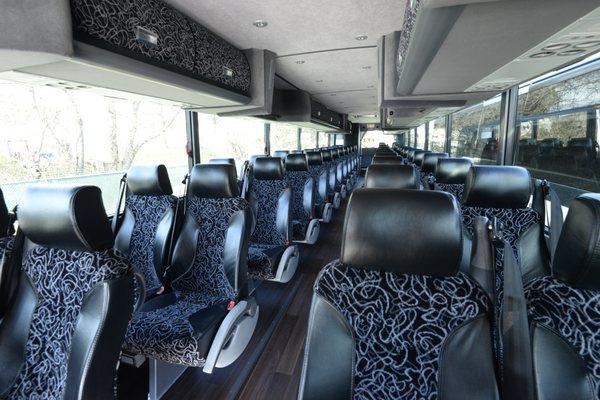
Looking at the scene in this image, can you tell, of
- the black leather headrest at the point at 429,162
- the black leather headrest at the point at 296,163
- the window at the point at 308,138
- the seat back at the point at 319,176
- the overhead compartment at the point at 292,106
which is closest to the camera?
the black leather headrest at the point at 296,163

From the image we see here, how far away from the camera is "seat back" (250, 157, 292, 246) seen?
10.8 ft

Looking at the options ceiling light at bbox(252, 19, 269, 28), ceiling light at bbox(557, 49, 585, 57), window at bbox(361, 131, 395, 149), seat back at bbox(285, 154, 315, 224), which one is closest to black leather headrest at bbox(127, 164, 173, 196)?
ceiling light at bbox(252, 19, 269, 28)

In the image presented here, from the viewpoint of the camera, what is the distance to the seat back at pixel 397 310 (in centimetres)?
100

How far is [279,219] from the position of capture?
3246 mm

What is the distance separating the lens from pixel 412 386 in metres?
1.04

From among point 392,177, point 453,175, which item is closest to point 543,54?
point 392,177

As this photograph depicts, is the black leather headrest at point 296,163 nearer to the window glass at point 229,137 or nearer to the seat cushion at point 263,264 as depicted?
the window glass at point 229,137

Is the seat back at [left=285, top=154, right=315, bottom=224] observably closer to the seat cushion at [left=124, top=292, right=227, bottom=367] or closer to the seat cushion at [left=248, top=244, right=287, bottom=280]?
the seat cushion at [left=248, top=244, right=287, bottom=280]

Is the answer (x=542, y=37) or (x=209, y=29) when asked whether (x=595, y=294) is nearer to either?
(x=542, y=37)

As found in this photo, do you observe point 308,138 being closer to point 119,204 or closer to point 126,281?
point 119,204

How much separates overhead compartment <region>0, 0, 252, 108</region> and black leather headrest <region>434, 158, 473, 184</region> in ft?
7.16

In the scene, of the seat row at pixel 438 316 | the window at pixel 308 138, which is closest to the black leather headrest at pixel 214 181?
the seat row at pixel 438 316

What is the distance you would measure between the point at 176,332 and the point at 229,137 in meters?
3.67

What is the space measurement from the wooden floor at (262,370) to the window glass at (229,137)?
2.15 meters
